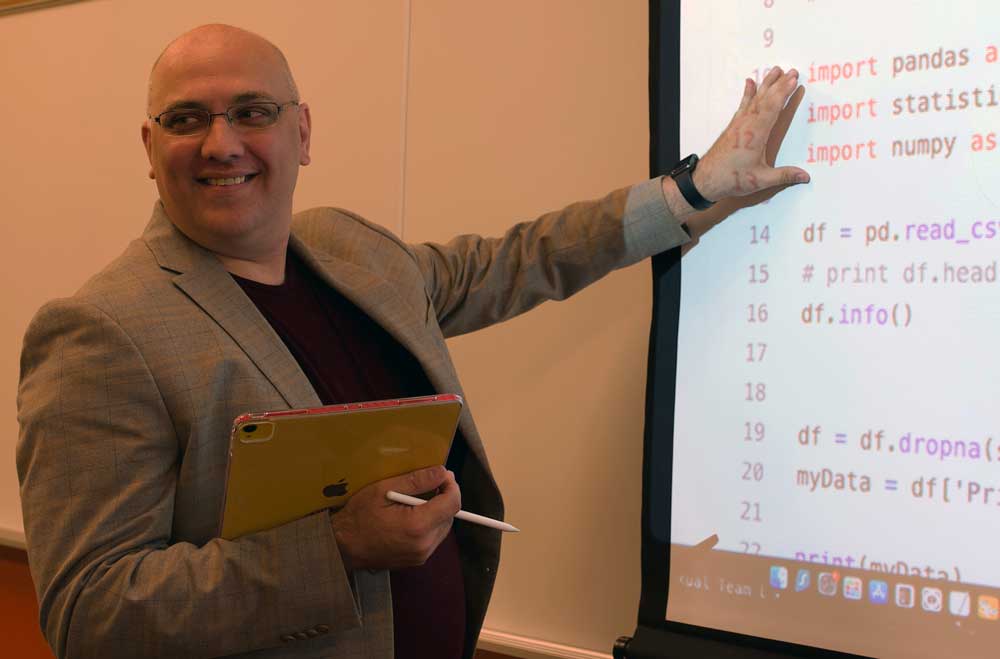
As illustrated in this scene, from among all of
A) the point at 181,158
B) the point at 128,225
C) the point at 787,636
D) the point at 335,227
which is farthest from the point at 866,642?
the point at 128,225

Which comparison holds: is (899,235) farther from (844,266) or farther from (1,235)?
(1,235)

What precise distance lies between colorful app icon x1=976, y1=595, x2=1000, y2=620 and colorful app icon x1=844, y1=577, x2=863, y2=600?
15 centimetres

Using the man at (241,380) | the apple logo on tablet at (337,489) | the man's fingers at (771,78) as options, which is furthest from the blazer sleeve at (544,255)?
the apple logo on tablet at (337,489)

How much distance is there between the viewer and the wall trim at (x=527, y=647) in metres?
→ 1.96

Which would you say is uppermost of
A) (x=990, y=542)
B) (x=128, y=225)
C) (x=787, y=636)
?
(x=128, y=225)

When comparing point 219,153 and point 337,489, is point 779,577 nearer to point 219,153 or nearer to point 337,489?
point 337,489

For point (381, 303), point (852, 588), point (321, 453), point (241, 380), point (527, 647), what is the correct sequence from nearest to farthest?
1. point (321, 453)
2. point (241, 380)
3. point (852, 588)
4. point (381, 303)
5. point (527, 647)

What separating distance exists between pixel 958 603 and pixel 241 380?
100 centimetres

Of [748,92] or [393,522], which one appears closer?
[393,522]

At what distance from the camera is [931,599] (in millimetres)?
1253

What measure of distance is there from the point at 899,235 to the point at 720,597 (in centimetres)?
60

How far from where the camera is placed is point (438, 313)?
1.67 meters

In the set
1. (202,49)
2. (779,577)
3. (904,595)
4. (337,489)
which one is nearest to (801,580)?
(779,577)

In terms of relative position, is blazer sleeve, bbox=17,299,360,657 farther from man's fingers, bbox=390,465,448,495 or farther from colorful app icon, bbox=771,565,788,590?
colorful app icon, bbox=771,565,788,590
